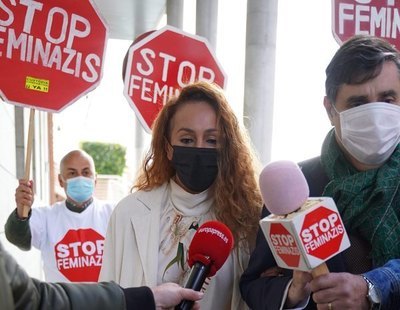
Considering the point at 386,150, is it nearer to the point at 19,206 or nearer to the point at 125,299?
the point at 125,299

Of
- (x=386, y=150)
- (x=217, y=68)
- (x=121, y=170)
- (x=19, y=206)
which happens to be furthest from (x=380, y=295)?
(x=121, y=170)

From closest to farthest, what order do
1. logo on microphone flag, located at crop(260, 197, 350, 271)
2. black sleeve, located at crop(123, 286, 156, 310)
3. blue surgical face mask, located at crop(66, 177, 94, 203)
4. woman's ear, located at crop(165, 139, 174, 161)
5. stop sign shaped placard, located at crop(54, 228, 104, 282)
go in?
logo on microphone flag, located at crop(260, 197, 350, 271)
black sleeve, located at crop(123, 286, 156, 310)
woman's ear, located at crop(165, 139, 174, 161)
stop sign shaped placard, located at crop(54, 228, 104, 282)
blue surgical face mask, located at crop(66, 177, 94, 203)

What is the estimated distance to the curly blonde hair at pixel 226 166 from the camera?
215 centimetres

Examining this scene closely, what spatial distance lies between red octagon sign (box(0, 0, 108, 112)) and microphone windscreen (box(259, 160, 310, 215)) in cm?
193

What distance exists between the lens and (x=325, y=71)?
193 centimetres

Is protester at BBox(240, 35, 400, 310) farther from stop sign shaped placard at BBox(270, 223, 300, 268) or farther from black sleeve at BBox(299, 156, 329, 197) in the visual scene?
stop sign shaped placard at BBox(270, 223, 300, 268)

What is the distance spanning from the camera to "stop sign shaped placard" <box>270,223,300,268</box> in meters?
1.41

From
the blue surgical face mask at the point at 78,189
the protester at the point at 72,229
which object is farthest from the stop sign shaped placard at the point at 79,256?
the blue surgical face mask at the point at 78,189

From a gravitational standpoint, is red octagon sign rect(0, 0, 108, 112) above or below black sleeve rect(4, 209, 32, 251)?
above

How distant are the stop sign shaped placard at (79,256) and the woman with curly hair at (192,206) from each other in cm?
162

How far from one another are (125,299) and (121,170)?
31844 mm

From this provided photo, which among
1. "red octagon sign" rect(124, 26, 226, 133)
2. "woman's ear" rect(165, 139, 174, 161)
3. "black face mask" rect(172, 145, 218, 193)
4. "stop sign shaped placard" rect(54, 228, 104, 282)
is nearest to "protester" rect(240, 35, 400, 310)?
"black face mask" rect(172, 145, 218, 193)

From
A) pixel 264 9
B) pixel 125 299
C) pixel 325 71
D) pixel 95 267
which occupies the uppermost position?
pixel 264 9

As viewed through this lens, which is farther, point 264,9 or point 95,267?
point 264,9
